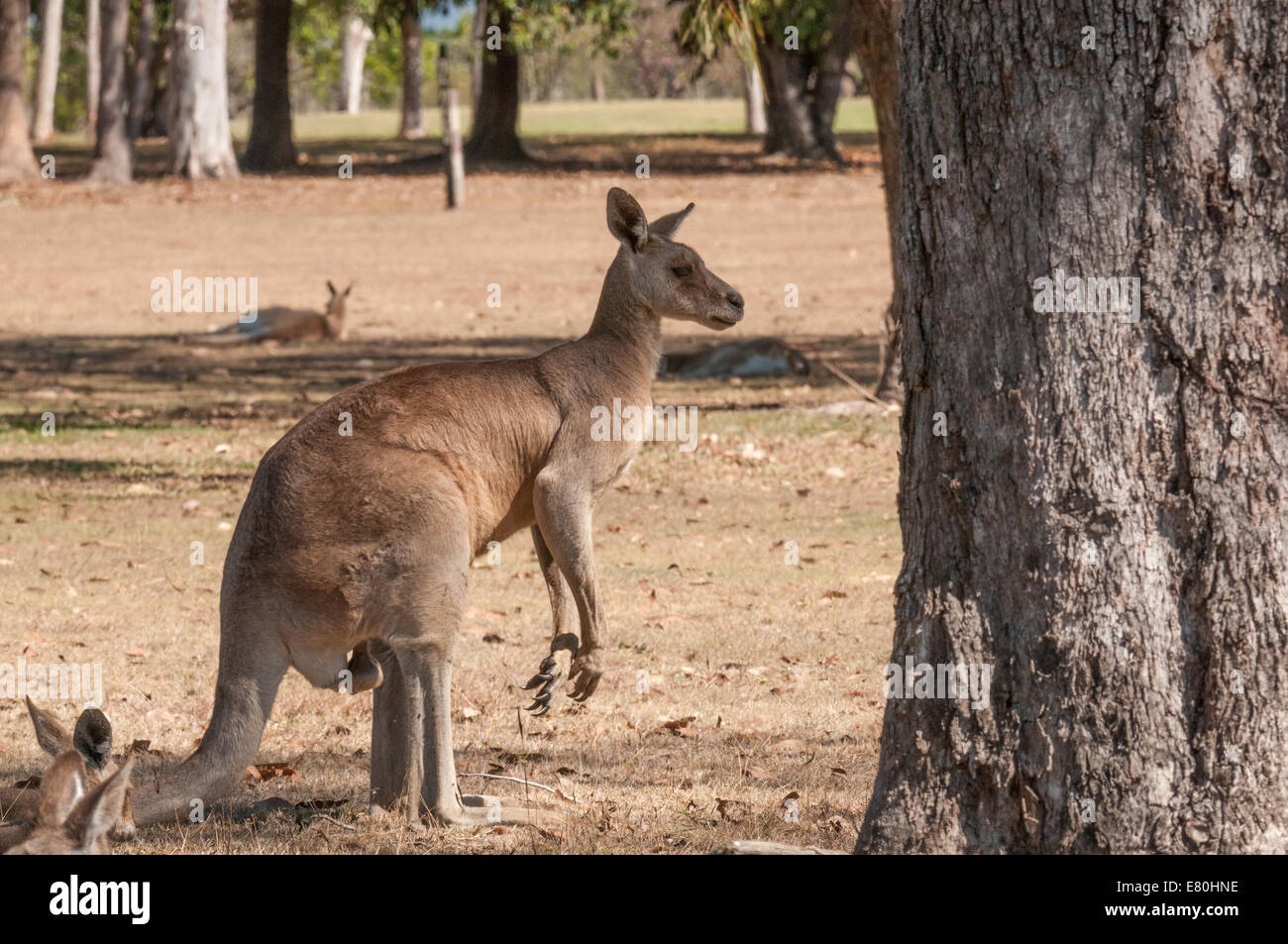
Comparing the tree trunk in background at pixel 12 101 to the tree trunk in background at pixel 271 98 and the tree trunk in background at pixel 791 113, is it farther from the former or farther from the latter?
the tree trunk in background at pixel 791 113

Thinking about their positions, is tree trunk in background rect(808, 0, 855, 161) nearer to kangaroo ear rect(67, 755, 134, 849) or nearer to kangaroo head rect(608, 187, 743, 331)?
kangaroo head rect(608, 187, 743, 331)

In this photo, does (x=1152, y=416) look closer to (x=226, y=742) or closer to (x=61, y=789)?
(x=226, y=742)

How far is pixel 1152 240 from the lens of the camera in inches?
150

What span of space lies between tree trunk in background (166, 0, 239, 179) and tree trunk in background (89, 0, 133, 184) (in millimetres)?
901

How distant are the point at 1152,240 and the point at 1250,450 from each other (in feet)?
1.71

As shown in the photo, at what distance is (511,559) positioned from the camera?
934 centimetres

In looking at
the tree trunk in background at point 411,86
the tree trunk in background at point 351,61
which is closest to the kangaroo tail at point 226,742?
the tree trunk in background at point 411,86

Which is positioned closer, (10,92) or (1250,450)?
(1250,450)

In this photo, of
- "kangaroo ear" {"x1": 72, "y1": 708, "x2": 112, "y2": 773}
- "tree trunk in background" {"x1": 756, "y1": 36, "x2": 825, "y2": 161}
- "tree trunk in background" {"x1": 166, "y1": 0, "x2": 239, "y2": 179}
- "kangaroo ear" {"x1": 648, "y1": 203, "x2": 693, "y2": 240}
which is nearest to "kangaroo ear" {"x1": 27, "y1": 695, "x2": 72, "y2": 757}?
"kangaroo ear" {"x1": 72, "y1": 708, "x2": 112, "y2": 773}

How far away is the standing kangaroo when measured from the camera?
456cm

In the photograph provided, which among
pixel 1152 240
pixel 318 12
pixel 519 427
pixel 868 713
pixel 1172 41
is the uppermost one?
pixel 318 12

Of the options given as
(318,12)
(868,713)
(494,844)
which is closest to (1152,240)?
(494,844)

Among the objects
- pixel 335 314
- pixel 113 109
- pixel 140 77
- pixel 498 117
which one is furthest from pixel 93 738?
pixel 140 77
